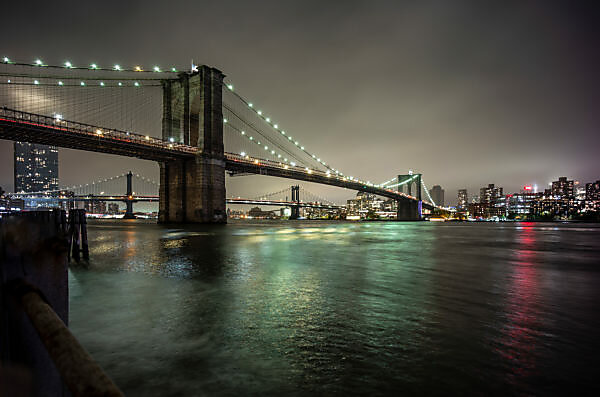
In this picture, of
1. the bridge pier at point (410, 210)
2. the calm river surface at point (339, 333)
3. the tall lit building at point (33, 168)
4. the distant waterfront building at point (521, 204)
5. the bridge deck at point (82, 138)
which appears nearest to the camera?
the calm river surface at point (339, 333)

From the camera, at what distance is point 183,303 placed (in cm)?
479

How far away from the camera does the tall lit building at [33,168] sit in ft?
461

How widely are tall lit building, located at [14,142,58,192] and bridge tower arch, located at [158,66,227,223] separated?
145 meters

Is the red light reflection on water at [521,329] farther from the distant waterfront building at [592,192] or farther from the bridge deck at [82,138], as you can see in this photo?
the distant waterfront building at [592,192]

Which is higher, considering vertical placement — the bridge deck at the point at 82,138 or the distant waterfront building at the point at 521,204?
the bridge deck at the point at 82,138

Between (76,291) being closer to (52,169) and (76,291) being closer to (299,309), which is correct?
(299,309)

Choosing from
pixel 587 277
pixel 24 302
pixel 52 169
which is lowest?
pixel 587 277

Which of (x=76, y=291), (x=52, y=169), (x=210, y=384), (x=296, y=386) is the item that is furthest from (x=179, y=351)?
(x=52, y=169)

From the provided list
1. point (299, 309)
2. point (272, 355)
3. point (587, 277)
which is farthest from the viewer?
point (587, 277)

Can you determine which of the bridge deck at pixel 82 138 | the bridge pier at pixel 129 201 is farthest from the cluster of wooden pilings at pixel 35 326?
the bridge pier at pixel 129 201

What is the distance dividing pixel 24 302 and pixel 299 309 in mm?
3845

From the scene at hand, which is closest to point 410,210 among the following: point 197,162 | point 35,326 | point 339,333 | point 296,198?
point 296,198

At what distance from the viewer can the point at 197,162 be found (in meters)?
37.9

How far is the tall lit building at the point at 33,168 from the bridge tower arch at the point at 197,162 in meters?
145
